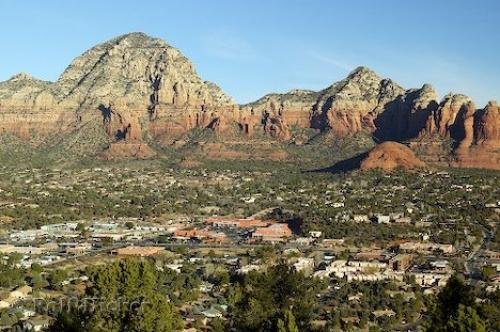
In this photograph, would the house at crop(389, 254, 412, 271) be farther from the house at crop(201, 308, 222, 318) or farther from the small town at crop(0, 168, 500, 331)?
the house at crop(201, 308, 222, 318)

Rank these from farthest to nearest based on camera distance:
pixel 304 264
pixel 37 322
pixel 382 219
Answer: pixel 382 219 < pixel 304 264 < pixel 37 322

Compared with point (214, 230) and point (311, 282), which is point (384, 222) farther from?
point (311, 282)

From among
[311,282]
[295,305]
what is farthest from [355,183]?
[295,305]

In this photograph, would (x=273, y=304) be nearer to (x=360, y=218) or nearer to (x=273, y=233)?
(x=273, y=233)

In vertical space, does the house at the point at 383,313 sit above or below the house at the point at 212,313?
below

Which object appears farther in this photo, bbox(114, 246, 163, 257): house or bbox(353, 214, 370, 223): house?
bbox(353, 214, 370, 223): house

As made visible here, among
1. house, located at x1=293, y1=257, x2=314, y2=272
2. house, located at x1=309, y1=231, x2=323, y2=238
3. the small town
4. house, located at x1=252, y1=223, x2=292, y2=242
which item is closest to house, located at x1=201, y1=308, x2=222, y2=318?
the small town

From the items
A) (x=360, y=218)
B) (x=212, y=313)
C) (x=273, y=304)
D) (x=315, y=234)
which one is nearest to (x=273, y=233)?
(x=315, y=234)

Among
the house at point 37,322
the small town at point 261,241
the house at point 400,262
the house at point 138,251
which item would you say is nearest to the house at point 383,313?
the small town at point 261,241

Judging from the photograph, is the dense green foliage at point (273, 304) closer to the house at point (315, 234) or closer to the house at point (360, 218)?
the house at point (315, 234)

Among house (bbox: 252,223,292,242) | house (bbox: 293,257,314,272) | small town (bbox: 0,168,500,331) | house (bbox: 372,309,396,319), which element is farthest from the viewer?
house (bbox: 252,223,292,242)

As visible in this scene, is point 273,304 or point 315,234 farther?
point 315,234
